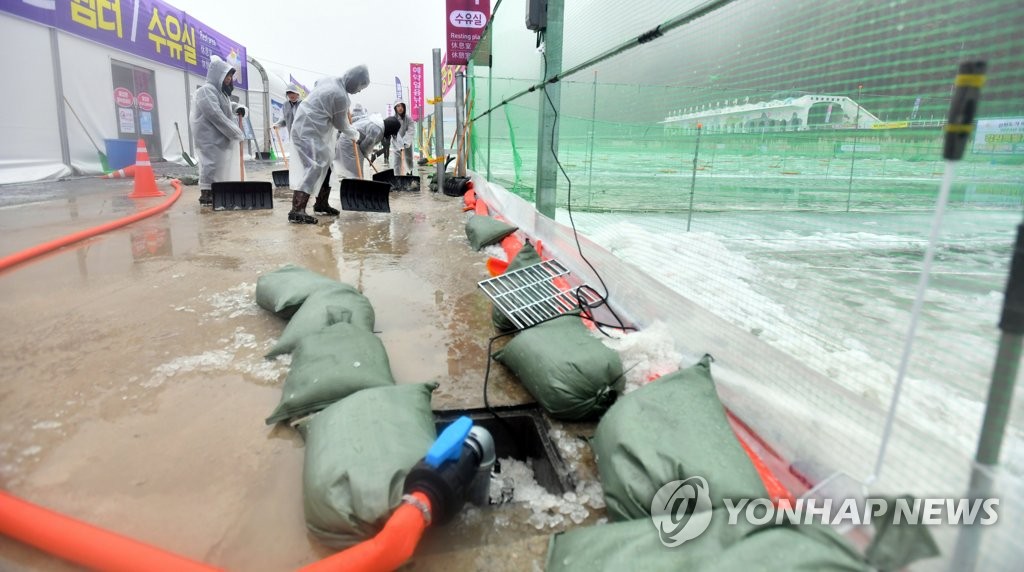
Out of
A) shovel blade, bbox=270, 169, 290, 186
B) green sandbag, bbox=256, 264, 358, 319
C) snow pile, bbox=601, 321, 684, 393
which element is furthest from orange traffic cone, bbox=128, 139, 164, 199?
snow pile, bbox=601, 321, 684, 393

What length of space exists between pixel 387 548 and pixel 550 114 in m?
2.86

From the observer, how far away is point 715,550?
0.80 metres

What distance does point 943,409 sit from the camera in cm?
98

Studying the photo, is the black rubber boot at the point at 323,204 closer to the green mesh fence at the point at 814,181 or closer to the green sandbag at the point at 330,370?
the green mesh fence at the point at 814,181

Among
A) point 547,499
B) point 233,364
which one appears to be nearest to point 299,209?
point 233,364

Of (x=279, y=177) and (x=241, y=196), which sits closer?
(x=241, y=196)

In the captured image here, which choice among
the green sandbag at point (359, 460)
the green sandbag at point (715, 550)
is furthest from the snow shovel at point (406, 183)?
the green sandbag at point (715, 550)

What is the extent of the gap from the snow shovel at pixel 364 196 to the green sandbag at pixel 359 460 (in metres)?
4.59

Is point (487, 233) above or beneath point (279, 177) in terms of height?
beneath

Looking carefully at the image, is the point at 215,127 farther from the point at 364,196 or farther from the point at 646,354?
the point at 646,354

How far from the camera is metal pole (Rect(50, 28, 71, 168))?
798 centimetres

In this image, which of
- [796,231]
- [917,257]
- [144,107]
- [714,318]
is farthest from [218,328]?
[144,107]

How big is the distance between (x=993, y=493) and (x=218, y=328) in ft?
7.81

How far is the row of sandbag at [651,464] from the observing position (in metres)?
0.76
